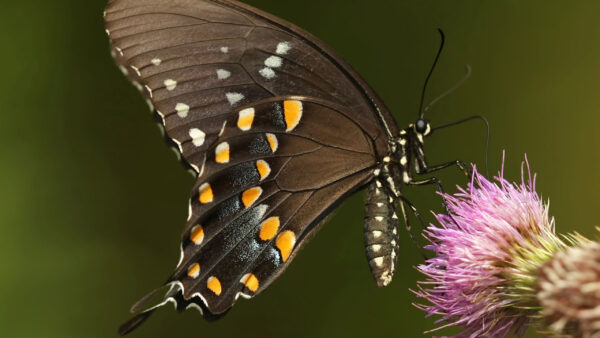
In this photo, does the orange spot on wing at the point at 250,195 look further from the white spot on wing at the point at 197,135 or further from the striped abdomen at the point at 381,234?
the striped abdomen at the point at 381,234

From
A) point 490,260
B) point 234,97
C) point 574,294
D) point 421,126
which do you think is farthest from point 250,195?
point 574,294

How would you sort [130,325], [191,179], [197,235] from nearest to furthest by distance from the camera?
[130,325], [197,235], [191,179]

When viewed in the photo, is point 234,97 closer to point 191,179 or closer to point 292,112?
point 292,112

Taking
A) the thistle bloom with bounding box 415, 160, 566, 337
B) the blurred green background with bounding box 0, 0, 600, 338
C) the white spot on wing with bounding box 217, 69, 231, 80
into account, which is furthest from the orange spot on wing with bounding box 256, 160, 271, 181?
the blurred green background with bounding box 0, 0, 600, 338

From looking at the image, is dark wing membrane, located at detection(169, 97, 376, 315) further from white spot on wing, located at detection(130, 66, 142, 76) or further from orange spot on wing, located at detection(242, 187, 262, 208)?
white spot on wing, located at detection(130, 66, 142, 76)

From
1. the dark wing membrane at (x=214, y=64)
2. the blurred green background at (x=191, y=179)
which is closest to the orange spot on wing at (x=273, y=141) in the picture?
the dark wing membrane at (x=214, y=64)

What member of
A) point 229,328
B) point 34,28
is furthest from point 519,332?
point 34,28
